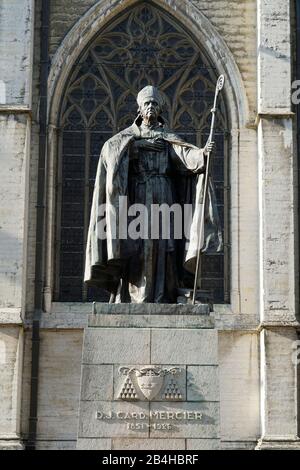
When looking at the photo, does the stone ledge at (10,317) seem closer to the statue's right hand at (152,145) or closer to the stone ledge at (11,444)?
the stone ledge at (11,444)

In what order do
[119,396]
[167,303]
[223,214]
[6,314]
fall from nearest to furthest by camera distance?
1. [119,396]
2. [167,303]
3. [6,314]
4. [223,214]

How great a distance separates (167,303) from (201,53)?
10.2m

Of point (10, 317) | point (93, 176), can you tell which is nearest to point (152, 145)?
point (10, 317)

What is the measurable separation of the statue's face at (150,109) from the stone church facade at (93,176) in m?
7.78

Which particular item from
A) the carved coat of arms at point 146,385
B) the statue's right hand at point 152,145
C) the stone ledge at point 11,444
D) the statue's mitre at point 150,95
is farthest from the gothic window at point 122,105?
the carved coat of arms at point 146,385

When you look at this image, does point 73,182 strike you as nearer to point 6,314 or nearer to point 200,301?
point 6,314

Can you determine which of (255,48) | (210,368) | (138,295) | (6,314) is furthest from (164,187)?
(255,48)

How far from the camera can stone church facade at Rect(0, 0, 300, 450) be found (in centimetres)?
1842

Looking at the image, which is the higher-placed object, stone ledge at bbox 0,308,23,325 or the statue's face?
stone ledge at bbox 0,308,23,325

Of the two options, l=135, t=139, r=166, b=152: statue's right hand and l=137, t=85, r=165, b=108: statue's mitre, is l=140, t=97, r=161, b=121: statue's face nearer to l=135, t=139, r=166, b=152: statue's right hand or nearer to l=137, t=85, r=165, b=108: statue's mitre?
l=137, t=85, r=165, b=108: statue's mitre

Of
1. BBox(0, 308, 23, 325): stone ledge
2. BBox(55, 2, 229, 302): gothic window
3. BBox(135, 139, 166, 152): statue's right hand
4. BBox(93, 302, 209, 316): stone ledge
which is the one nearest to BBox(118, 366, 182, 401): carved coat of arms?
BBox(93, 302, 209, 316): stone ledge

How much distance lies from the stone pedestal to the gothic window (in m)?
9.15

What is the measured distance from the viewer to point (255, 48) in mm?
19922

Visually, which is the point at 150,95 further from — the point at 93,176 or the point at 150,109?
the point at 93,176
